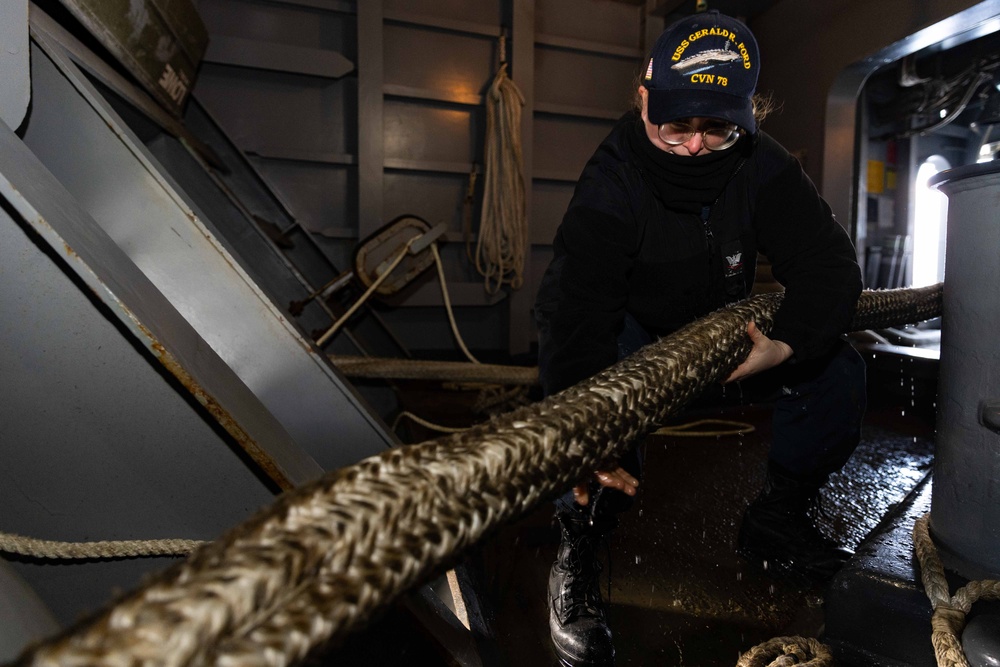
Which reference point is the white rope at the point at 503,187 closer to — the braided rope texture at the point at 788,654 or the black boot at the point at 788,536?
the black boot at the point at 788,536

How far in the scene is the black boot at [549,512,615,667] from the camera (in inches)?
43.2

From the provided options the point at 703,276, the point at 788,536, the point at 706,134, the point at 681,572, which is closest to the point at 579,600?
the point at 681,572

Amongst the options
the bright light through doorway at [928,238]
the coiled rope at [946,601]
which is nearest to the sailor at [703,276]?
the coiled rope at [946,601]

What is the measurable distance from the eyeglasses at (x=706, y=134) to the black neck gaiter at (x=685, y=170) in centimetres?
2

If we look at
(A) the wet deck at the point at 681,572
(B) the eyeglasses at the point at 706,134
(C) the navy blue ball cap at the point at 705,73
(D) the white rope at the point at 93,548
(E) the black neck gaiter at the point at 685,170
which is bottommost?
(A) the wet deck at the point at 681,572

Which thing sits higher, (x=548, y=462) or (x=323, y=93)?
(x=323, y=93)

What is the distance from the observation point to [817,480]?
4.55 feet

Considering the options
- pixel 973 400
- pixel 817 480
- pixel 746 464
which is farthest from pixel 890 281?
pixel 973 400

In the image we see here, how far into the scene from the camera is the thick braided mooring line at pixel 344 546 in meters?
0.31

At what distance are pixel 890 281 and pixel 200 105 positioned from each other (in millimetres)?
5493

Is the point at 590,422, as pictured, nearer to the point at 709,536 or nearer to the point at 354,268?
the point at 709,536

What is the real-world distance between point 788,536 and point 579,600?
0.56m

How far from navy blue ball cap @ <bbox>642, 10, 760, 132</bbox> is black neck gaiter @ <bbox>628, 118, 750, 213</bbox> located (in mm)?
92

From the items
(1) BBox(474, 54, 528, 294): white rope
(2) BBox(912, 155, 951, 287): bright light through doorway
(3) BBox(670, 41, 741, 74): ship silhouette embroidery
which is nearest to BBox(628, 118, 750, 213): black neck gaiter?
(3) BBox(670, 41, 741, 74): ship silhouette embroidery
